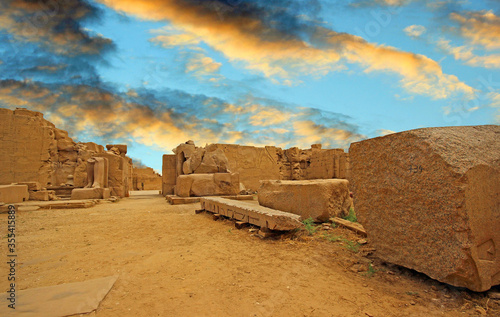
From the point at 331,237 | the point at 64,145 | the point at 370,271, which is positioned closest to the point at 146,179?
the point at 64,145

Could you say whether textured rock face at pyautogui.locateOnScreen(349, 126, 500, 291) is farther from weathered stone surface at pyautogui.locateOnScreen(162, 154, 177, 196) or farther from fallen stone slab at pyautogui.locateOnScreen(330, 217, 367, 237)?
weathered stone surface at pyautogui.locateOnScreen(162, 154, 177, 196)

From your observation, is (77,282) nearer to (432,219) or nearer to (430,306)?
(430,306)

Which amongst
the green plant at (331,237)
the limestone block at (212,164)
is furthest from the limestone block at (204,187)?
the green plant at (331,237)

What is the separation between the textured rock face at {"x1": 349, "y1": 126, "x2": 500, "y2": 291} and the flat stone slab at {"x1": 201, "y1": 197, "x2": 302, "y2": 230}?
127cm

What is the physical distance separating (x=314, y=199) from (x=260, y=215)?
94cm

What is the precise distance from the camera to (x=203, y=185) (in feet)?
27.5

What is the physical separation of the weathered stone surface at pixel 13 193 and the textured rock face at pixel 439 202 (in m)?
9.68

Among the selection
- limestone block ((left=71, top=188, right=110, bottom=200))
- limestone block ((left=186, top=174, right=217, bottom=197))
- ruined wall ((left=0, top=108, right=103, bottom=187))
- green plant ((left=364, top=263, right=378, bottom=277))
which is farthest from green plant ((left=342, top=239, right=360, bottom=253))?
ruined wall ((left=0, top=108, right=103, bottom=187))

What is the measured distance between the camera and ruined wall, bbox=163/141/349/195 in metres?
9.07

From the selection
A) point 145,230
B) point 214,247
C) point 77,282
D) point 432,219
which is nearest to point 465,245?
point 432,219

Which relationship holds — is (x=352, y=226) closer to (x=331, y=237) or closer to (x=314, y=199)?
(x=331, y=237)

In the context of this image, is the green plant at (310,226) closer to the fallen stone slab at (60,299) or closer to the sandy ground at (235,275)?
the sandy ground at (235,275)

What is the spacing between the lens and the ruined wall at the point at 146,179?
70.9 ft

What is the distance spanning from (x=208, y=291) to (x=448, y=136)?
2.41 metres
